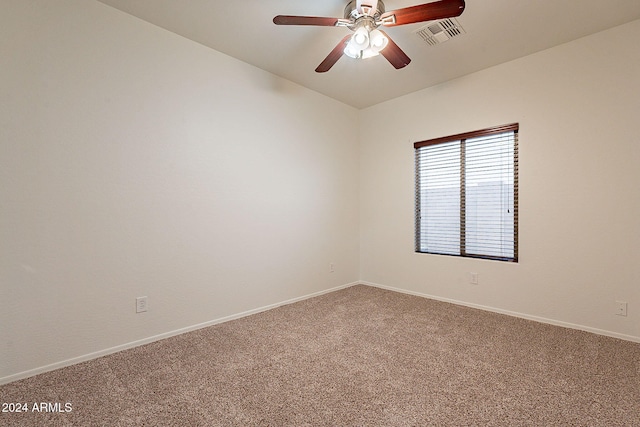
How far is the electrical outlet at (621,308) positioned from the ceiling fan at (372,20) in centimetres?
272

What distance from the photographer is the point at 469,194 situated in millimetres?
3482

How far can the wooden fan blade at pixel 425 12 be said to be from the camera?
67.7 inches

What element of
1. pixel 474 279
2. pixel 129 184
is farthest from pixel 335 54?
pixel 474 279

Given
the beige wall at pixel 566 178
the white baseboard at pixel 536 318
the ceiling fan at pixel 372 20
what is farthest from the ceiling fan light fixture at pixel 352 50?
the white baseboard at pixel 536 318

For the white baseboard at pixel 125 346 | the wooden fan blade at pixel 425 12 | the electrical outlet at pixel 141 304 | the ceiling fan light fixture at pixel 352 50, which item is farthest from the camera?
the electrical outlet at pixel 141 304

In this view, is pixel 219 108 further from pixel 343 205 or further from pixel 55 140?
pixel 343 205

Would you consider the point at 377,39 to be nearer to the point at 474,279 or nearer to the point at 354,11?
the point at 354,11

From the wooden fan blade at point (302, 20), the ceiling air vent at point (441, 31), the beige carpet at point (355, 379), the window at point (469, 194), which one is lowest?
the beige carpet at point (355, 379)

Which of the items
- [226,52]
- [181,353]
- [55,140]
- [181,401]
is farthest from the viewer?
[226,52]

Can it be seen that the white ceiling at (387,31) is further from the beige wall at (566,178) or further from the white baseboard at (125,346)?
the white baseboard at (125,346)

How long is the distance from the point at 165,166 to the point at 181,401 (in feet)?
5.97

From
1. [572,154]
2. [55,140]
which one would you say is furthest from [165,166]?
[572,154]

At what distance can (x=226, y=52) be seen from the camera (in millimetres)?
2918

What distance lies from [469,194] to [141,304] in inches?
140
